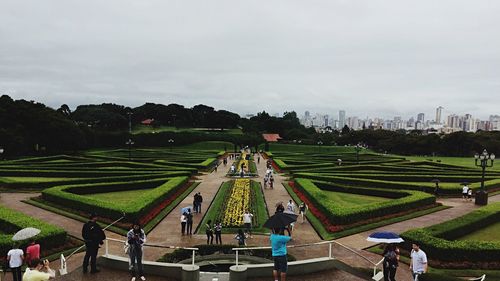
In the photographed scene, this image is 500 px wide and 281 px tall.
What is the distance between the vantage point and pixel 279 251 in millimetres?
9922

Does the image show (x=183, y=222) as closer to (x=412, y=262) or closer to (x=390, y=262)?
(x=390, y=262)

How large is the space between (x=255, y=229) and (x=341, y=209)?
4.74 metres

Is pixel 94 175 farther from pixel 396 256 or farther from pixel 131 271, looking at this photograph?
pixel 396 256

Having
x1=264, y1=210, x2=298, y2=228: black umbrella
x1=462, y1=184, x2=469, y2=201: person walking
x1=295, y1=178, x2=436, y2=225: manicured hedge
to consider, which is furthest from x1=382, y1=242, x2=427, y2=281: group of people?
x1=462, y1=184, x2=469, y2=201: person walking

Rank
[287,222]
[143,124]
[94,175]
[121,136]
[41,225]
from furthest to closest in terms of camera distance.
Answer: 1. [143,124]
2. [121,136]
3. [94,175]
4. [41,225]
5. [287,222]

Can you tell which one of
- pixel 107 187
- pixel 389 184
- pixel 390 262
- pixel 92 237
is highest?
pixel 92 237

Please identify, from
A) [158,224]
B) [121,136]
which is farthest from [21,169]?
[121,136]

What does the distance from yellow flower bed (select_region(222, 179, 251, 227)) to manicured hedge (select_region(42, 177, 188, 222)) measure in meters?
4.16

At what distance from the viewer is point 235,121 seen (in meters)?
131

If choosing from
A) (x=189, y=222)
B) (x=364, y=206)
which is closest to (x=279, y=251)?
(x=189, y=222)

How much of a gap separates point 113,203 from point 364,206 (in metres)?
13.8

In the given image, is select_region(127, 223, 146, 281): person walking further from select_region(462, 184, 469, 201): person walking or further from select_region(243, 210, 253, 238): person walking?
select_region(462, 184, 469, 201): person walking

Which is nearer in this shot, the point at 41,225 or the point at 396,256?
the point at 396,256

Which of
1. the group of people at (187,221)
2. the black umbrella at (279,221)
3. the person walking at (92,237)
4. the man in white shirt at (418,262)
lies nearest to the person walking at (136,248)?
the person walking at (92,237)
